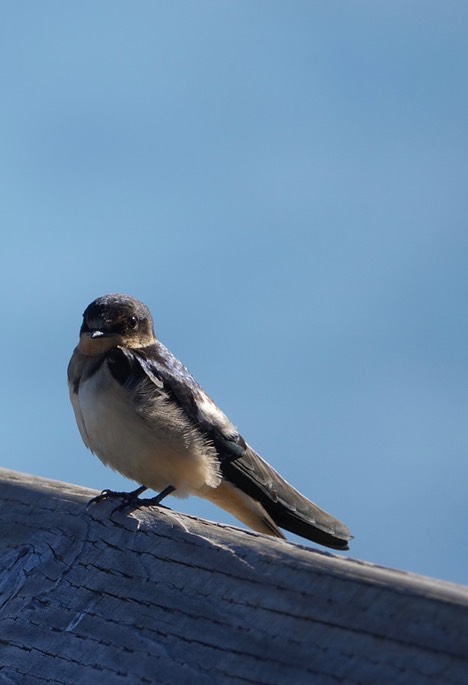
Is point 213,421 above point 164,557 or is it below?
below

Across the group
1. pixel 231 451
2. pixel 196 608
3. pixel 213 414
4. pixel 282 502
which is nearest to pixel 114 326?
pixel 213 414

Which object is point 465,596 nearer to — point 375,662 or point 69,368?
point 375,662

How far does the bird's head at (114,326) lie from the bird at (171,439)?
0.55 ft

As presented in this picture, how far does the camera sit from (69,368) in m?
3.20

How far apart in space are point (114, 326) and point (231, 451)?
27.4 inches

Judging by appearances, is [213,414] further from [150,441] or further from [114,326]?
[114,326]

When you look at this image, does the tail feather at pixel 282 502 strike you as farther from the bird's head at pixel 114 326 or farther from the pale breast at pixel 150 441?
the bird's head at pixel 114 326

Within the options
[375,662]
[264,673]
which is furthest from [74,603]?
[375,662]

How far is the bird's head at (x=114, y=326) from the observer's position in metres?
3.24

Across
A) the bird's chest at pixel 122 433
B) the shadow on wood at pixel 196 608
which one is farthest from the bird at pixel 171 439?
the shadow on wood at pixel 196 608

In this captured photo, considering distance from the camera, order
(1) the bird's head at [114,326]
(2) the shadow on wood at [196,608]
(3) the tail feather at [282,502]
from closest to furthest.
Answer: (2) the shadow on wood at [196,608]
(3) the tail feather at [282,502]
(1) the bird's head at [114,326]

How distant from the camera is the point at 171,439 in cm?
281

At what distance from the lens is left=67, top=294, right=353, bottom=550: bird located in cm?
270

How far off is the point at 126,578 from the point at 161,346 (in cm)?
186
